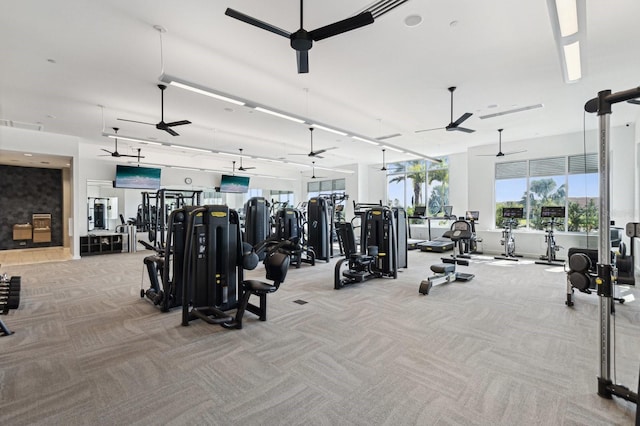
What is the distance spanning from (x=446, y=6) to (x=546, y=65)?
2500 millimetres

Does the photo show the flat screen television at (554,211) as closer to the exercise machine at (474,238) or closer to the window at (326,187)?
the exercise machine at (474,238)

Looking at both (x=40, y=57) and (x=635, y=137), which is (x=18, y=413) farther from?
(x=635, y=137)

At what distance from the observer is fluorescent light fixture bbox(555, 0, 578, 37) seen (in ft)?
8.23

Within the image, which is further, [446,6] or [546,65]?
[546,65]

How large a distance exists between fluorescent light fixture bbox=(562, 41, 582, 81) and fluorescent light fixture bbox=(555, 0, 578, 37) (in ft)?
1.14

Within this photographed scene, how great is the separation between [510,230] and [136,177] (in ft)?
39.8

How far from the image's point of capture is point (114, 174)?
10.8 m

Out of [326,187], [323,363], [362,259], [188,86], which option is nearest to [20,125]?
[188,86]

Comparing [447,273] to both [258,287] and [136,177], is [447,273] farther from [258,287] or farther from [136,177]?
[136,177]

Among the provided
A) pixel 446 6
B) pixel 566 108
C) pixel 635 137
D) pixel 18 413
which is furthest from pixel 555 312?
pixel 635 137

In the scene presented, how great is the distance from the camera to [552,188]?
9023 mm

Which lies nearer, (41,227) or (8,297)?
(8,297)

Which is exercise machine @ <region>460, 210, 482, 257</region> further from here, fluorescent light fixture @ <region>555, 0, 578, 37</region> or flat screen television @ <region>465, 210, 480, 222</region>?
fluorescent light fixture @ <region>555, 0, 578, 37</region>

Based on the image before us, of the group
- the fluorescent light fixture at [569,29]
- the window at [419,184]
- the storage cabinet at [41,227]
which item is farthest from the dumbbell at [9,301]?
the window at [419,184]
